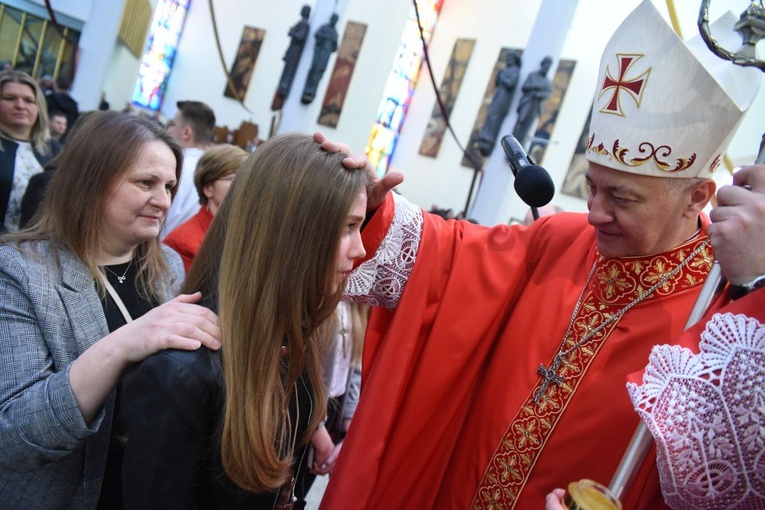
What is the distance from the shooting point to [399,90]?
14.6 m

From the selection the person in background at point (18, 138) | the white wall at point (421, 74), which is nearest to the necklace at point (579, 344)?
the person in background at point (18, 138)

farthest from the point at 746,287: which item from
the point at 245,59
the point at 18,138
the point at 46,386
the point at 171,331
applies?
the point at 245,59

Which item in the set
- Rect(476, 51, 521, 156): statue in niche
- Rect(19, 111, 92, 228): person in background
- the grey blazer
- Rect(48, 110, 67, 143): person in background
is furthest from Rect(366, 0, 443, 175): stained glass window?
the grey blazer

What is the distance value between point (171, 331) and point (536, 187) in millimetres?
922

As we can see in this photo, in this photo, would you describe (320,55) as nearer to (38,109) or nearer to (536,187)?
(38,109)

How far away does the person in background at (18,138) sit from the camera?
10.1 feet

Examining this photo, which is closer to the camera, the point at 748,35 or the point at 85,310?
the point at 748,35

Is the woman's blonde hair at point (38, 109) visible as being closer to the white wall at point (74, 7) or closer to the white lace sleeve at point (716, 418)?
the white lace sleeve at point (716, 418)

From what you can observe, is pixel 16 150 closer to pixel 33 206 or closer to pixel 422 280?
pixel 33 206

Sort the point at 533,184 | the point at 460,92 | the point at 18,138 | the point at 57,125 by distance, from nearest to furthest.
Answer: the point at 533,184 → the point at 18,138 → the point at 57,125 → the point at 460,92

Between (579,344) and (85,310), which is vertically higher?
(579,344)

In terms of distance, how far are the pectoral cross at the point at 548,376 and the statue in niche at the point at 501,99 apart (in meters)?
7.60

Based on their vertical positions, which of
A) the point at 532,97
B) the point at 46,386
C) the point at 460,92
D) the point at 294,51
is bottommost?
the point at 46,386

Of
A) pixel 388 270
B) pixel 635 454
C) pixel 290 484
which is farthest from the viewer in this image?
pixel 388 270
